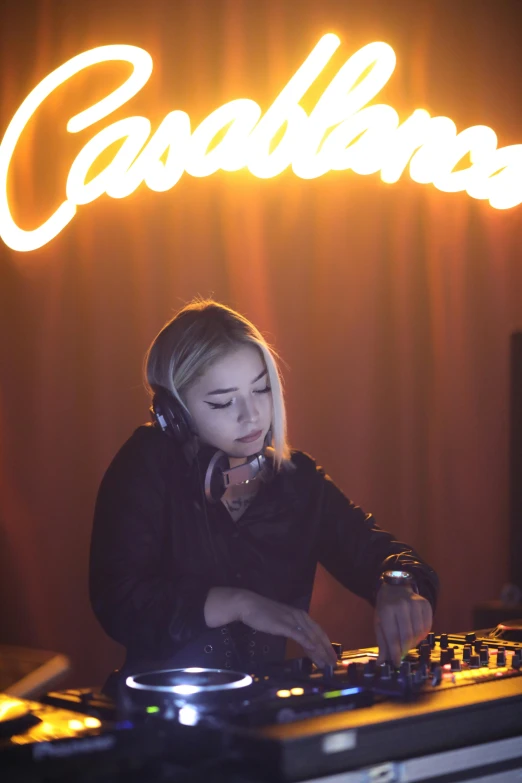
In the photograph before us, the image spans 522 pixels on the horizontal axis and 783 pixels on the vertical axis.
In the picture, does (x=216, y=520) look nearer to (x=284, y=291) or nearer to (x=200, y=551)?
(x=200, y=551)

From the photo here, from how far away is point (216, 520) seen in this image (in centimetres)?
212

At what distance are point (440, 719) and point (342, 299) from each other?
11.8ft

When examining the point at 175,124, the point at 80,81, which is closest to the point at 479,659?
the point at 175,124

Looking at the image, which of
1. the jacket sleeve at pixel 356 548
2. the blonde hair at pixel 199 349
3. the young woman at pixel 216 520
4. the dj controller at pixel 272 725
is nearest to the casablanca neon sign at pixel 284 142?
the blonde hair at pixel 199 349

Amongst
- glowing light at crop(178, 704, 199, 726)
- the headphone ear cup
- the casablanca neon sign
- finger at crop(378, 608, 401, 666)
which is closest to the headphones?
the headphone ear cup

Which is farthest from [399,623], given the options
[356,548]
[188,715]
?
[188,715]

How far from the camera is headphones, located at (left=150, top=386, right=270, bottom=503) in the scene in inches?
76.5

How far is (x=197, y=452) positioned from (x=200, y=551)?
0.22 m

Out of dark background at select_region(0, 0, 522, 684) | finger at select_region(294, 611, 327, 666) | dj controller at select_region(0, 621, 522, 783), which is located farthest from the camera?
dark background at select_region(0, 0, 522, 684)

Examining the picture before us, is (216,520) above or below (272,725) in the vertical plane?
above

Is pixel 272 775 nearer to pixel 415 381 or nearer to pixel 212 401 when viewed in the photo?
pixel 212 401

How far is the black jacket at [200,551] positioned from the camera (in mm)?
1824

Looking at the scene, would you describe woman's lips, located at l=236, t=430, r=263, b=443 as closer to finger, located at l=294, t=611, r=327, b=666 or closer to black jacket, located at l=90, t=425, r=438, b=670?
black jacket, located at l=90, t=425, r=438, b=670

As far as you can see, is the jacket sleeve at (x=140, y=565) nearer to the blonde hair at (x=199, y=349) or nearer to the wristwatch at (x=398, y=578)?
the blonde hair at (x=199, y=349)
